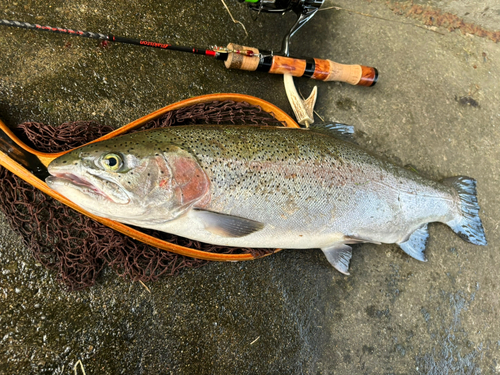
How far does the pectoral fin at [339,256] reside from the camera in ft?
7.64

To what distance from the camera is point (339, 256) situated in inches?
93.4

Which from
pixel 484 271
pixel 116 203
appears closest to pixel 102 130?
pixel 116 203

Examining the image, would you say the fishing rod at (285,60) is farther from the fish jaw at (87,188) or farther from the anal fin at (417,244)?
the anal fin at (417,244)

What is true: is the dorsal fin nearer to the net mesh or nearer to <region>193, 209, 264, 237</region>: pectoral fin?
<region>193, 209, 264, 237</region>: pectoral fin

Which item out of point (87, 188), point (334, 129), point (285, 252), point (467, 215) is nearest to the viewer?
point (87, 188)

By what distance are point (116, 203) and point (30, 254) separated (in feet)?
2.66

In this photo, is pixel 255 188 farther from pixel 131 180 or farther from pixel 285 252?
pixel 285 252

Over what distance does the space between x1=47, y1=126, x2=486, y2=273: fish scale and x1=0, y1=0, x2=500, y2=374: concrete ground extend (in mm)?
488

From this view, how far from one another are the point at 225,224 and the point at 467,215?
225 centimetres

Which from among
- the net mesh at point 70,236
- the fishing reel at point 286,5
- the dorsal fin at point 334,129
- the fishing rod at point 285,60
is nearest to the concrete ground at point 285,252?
the net mesh at point 70,236

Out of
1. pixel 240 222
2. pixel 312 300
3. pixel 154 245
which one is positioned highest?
pixel 240 222

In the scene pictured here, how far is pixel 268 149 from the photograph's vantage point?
76.5 inches

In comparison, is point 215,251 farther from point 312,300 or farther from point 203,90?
point 203,90

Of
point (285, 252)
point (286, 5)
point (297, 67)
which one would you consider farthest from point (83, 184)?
point (286, 5)
